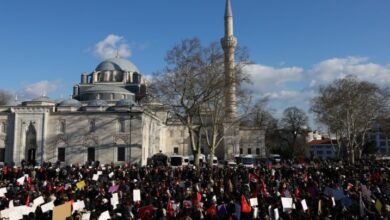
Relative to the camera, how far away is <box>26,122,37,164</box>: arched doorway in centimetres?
4441

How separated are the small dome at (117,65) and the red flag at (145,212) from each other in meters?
56.7

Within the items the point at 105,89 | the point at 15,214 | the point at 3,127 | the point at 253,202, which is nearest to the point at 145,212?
the point at 15,214

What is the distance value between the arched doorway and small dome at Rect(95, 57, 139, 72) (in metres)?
22.5

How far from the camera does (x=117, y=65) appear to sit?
219ft

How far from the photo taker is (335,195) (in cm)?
1334

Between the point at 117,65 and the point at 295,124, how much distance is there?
101ft

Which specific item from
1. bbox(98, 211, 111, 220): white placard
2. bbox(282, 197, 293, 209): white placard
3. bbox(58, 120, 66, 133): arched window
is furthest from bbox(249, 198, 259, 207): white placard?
bbox(58, 120, 66, 133): arched window

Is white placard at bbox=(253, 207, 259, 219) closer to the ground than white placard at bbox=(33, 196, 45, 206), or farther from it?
closer to the ground

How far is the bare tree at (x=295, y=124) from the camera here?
66.5 meters

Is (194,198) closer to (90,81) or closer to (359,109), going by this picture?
(359,109)

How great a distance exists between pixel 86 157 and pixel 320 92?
27.1 m

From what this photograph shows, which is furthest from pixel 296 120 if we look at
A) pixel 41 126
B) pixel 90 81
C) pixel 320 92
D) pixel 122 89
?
pixel 41 126

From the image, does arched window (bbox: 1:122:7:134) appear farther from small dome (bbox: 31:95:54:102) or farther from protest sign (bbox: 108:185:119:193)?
protest sign (bbox: 108:185:119:193)

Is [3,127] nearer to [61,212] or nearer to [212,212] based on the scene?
[61,212]
